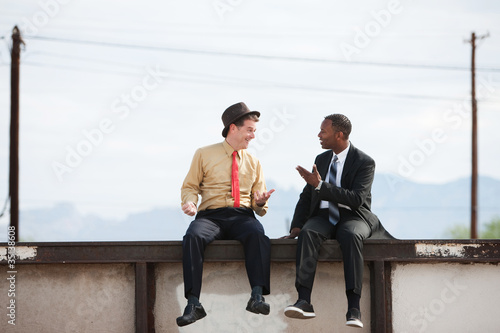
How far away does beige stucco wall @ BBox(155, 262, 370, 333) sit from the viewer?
20.6ft

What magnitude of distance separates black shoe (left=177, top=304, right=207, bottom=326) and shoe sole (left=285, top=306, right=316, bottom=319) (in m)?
0.73

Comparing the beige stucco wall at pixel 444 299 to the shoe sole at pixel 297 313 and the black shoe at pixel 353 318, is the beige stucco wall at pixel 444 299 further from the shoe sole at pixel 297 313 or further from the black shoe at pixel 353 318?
the shoe sole at pixel 297 313

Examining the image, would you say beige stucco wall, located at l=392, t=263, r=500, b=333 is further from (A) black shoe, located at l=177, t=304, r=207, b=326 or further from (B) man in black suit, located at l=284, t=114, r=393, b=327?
(A) black shoe, located at l=177, t=304, r=207, b=326

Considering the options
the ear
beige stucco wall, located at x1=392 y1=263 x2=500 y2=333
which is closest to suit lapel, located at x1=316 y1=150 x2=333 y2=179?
the ear

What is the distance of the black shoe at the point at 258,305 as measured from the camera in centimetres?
573

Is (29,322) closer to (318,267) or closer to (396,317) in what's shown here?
→ (318,267)

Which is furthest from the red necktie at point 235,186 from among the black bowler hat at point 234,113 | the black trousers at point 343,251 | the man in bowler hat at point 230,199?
the black trousers at point 343,251

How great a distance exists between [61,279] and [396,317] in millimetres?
3158

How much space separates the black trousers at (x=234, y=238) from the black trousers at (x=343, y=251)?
12.0 inches

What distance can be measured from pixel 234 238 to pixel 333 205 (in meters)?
1.02

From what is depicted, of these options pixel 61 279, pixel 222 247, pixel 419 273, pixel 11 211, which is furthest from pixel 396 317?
pixel 11 211

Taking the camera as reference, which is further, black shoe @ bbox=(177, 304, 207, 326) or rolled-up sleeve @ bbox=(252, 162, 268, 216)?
rolled-up sleeve @ bbox=(252, 162, 268, 216)

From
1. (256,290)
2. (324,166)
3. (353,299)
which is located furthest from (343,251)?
(324,166)

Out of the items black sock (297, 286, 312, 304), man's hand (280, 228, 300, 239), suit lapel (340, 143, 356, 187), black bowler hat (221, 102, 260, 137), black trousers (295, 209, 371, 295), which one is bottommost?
black sock (297, 286, 312, 304)
